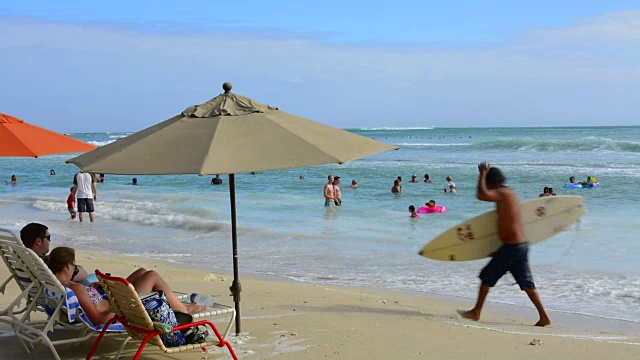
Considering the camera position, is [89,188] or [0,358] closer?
[0,358]

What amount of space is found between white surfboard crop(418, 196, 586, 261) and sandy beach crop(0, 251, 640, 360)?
2.16 ft

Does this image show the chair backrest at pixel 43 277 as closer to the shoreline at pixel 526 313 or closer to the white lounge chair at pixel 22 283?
the white lounge chair at pixel 22 283

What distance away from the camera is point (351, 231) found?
15.4 m

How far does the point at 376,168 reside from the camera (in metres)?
40.4

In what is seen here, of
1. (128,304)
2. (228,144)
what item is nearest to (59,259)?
(128,304)

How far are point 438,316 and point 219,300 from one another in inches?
93.1

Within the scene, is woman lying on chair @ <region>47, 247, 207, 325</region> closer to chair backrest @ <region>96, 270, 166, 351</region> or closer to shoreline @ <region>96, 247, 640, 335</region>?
chair backrest @ <region>96, 270, 166, 351</region>

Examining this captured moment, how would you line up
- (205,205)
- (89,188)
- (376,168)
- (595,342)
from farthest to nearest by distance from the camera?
1. (376,168)
2. (205,205)
3. (89,188)
4. (595,342)

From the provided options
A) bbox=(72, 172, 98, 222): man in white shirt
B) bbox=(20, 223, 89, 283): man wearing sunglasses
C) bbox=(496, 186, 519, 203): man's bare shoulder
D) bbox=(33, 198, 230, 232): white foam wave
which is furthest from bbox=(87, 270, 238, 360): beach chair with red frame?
bbox=(72, 172, 98, 222): man in white shirt

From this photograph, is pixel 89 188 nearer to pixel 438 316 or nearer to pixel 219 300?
pixel 219 300

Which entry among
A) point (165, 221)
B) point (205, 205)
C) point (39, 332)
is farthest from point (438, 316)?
point (205, 205)

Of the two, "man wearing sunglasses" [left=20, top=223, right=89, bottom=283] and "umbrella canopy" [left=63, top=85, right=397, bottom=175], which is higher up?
"umbrella canopy" [left=63, top=85, right=397, bottom=175]

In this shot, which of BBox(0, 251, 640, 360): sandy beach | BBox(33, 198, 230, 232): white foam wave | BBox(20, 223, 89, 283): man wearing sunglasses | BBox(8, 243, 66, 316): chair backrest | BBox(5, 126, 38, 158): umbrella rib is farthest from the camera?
BBox(33, 198, 230, 232): white foam wave

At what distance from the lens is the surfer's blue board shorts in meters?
7.09
